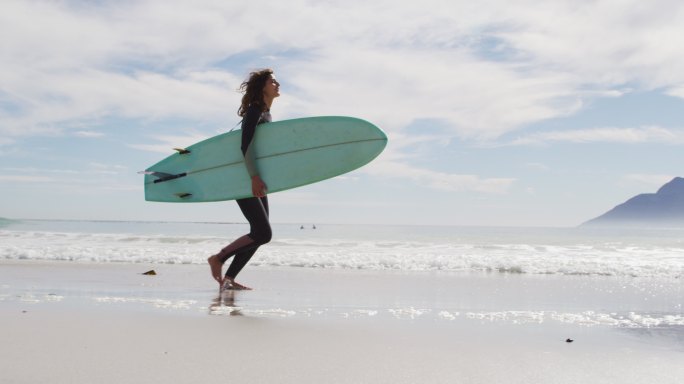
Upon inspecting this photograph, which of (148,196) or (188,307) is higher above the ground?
(148,196)

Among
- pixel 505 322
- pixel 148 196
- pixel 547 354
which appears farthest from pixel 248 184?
pixel 547 354

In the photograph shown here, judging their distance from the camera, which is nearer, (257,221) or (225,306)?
(225,306)

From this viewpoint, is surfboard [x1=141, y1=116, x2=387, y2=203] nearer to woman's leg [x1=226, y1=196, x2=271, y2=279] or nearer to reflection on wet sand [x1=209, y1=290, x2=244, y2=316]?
woman's leg [x1=226, y1=196, x2=271, y2=279]

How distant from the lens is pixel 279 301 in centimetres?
423

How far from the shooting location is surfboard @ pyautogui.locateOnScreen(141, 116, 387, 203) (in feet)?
16.0

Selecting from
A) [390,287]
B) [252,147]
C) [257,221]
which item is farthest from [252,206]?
[390,287]

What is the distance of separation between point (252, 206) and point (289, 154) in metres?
0.59

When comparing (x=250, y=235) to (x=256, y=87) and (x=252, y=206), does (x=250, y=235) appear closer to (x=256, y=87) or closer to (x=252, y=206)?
(x=252, y=206)

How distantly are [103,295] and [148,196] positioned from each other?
1.30 m

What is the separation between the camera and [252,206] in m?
4.58

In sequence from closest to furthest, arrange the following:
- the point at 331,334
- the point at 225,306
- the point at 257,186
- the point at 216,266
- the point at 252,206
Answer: the point at 331,334, the point at 225,306, the point at 257,186, the point at 252,206, the point at 216,266

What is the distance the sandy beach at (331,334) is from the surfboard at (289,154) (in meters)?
0.86

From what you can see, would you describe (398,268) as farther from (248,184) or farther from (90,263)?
(90,263)

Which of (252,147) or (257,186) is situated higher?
(252,147)
